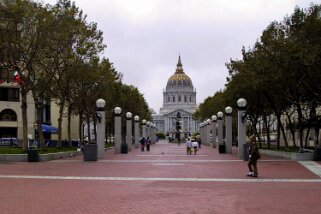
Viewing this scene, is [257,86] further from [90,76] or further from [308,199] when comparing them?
[308,199]

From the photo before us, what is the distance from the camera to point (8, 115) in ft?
230

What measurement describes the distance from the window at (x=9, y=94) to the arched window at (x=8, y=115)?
1617 millimetres

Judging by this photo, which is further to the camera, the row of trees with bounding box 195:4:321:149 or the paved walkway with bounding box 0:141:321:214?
the row of trees with bounding box 195:4:321:149

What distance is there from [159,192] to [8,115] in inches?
2288

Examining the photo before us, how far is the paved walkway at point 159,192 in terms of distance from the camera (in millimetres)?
12367

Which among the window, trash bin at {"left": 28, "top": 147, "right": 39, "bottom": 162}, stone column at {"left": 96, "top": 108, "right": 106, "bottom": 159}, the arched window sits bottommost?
trash bin at {"left": 28, "top": 147, "right": 39, "bottom": 162}

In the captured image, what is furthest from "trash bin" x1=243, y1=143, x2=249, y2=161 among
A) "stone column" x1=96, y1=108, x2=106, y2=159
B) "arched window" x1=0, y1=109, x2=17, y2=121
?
"arched window" x1=0, y1=109, x2=17, y2=121

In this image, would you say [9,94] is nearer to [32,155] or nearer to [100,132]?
[100,132]

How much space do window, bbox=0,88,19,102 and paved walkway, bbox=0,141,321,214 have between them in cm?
4889

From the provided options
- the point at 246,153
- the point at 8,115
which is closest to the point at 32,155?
the point at 246,153

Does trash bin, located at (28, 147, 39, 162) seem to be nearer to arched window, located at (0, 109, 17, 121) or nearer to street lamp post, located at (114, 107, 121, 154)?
street lamp post, located at (114, 107, 121, 154)

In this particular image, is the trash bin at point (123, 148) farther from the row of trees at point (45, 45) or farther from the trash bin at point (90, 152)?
the trash bin at point (90, 152)

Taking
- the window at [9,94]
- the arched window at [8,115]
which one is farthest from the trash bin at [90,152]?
the arched window at [8,115]

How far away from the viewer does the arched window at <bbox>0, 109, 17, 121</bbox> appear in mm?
69750
